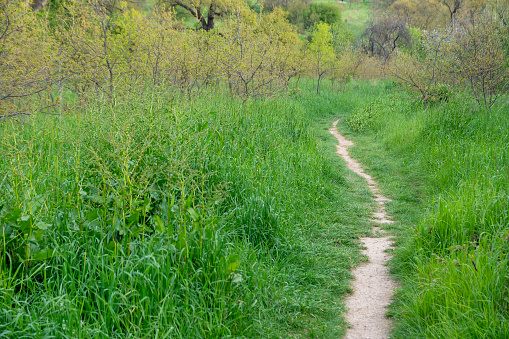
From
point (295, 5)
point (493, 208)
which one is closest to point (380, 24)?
point (295, 5)

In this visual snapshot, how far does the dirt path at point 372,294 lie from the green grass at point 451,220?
0.13m

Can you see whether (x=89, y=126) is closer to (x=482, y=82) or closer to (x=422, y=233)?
(x=422, y=233)

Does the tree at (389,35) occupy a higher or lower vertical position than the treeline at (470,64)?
higher

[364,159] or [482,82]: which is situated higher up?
[482,82]

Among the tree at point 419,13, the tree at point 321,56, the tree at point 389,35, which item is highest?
the tree at point 419,13

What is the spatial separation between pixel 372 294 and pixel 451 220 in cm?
120

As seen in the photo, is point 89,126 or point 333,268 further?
point 89,126

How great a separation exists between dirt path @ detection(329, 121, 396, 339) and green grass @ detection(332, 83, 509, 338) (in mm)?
130

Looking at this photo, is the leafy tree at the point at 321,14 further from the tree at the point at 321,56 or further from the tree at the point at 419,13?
the tree at the point at 321,56

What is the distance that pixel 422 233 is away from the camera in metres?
4.09

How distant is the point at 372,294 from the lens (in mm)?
3594

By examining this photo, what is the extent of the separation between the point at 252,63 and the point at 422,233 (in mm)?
6307

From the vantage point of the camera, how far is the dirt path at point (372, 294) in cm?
307

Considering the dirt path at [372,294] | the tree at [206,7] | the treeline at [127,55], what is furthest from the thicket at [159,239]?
the tree at [206,7]
